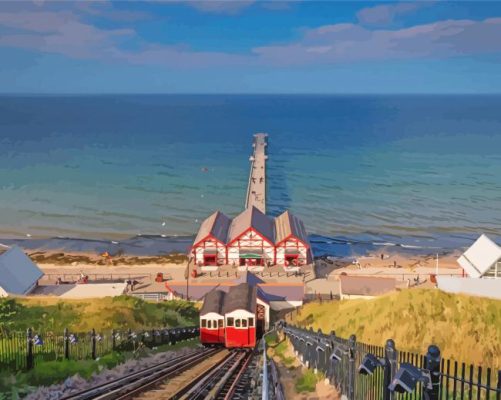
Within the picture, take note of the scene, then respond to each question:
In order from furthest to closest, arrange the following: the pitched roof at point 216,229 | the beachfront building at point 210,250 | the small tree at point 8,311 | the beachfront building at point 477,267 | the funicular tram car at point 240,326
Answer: the pitched roof at point 216,229 → the beachfront building at point 210,250 → the beachfront building at point 477,267 → the funicular tram car at point 240,326 → the small tree at point 8,311

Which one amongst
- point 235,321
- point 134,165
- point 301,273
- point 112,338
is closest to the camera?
point 112,338

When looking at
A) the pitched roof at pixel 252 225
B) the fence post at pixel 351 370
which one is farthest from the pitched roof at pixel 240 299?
the fence post at pixel 351 370

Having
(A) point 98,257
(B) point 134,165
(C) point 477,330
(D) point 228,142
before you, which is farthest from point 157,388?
(D) point 228,142

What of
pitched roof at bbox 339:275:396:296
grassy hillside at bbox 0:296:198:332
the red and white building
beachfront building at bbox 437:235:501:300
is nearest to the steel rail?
grassy hillside at bbox 0:296:198:332

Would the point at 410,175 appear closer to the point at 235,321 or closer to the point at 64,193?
the point at 64,193

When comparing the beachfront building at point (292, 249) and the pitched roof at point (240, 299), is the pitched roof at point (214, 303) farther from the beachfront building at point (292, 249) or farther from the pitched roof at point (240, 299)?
the beachfront building at point (292, 249)
